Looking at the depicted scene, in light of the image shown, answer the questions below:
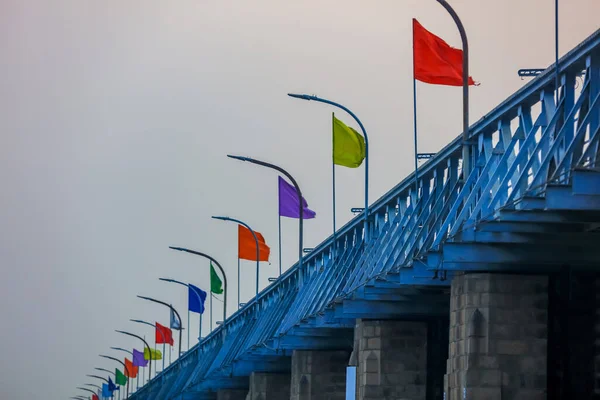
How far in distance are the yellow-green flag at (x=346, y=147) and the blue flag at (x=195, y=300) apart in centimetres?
4000

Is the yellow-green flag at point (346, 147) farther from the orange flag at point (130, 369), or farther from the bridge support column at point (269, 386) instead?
the orange flag at point (130, 369)

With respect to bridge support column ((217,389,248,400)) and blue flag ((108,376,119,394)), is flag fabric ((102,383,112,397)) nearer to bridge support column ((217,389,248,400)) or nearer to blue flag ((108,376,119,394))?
blue flag ((108,376,119,394))

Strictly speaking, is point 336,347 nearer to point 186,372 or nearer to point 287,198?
point 287,198

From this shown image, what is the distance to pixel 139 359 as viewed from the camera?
139875 millimetres

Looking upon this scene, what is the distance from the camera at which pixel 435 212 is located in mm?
46406

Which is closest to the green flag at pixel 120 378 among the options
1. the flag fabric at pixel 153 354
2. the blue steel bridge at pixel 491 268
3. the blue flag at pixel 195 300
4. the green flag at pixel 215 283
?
the flag fabric at pixel 153 354

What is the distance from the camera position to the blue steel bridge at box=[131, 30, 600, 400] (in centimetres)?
3569

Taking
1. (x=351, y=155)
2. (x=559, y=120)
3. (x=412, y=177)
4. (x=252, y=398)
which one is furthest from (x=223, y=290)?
(x=559, y=120)

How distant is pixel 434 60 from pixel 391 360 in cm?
1295

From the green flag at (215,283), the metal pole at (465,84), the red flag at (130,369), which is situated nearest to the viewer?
the metal pole at (465,84)

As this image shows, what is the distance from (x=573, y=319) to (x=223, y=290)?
47.6 m

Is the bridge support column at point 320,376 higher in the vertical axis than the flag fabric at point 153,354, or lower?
lower

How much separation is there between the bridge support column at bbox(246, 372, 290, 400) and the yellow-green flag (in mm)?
23463

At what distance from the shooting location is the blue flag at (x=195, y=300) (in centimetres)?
9681
